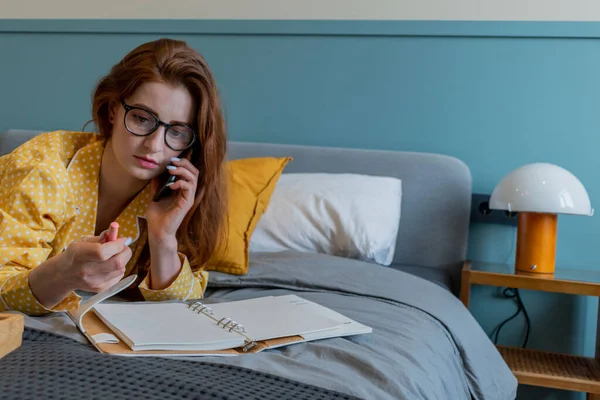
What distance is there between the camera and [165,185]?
1433mm

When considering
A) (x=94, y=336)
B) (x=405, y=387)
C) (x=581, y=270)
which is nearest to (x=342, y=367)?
(x=405, y=387)

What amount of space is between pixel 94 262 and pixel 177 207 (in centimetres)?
39

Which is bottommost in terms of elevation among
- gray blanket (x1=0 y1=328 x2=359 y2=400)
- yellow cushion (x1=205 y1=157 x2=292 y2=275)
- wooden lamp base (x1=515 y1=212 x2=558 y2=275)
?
wooden lamp base (x1=515 y1=212 x2=558 y2=275)

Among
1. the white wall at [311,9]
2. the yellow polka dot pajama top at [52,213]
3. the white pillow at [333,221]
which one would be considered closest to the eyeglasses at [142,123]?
the yellow polka dot pajama top at [52,213]

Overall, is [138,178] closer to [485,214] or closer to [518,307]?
[485,214]

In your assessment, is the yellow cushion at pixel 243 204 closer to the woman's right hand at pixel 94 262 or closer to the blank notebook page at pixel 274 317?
the blank notebook page at pixel 274 317

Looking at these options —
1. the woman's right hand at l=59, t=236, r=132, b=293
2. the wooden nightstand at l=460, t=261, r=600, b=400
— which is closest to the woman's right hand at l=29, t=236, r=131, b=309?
the woman's right hand at l=59, t=236, r=132, b=293

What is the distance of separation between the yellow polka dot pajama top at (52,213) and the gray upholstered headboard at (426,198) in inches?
37.3

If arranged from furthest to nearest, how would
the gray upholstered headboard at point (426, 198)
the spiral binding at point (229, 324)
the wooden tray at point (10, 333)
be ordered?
the gray upholstered headboard at point (426, 198) < the spiral binding at point (229, 324) < the wooden tray at point (10, 333)

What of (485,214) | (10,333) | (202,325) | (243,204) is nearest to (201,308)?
(202,325)

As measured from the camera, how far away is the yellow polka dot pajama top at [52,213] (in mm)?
1261

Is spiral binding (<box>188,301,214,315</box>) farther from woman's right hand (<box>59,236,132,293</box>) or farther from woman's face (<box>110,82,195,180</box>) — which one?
woman's face (<box>110,82,195,180</box>)

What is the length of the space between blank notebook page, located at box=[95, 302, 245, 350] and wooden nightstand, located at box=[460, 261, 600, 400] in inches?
42.6

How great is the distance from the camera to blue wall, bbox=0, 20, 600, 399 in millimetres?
2361
